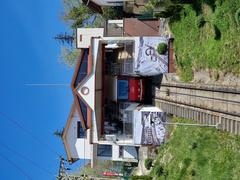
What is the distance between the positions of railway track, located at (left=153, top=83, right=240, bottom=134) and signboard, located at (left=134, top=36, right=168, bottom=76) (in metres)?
1.93

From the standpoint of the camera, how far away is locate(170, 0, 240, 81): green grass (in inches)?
1209

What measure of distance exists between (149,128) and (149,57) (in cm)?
715

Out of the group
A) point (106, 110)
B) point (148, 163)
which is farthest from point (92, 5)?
point (148, 163)

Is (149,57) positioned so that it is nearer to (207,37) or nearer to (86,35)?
(86,35)

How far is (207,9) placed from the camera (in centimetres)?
3531

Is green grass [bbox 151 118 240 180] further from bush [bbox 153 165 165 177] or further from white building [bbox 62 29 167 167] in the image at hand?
white building [bbox 62 29 167 167]

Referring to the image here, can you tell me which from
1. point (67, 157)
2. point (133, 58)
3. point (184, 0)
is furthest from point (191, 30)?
point (67, 157)

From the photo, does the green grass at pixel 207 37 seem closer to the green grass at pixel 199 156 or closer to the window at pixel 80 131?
the green grass at pixel 199 156

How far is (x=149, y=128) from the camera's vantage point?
47500 millimetres

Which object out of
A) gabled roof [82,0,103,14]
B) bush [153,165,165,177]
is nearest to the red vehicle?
bush [153,165,165,177]

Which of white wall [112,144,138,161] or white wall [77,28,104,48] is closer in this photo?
white wall [77,28,104,48]

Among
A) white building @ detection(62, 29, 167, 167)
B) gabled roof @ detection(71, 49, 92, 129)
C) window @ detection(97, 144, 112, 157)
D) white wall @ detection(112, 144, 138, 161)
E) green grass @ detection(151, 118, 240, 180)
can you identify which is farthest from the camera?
window @ detection(97, 144, 112, 157)

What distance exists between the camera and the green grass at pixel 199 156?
2905 centimetres

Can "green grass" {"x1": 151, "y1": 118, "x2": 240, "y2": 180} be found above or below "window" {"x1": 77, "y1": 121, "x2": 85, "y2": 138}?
above
